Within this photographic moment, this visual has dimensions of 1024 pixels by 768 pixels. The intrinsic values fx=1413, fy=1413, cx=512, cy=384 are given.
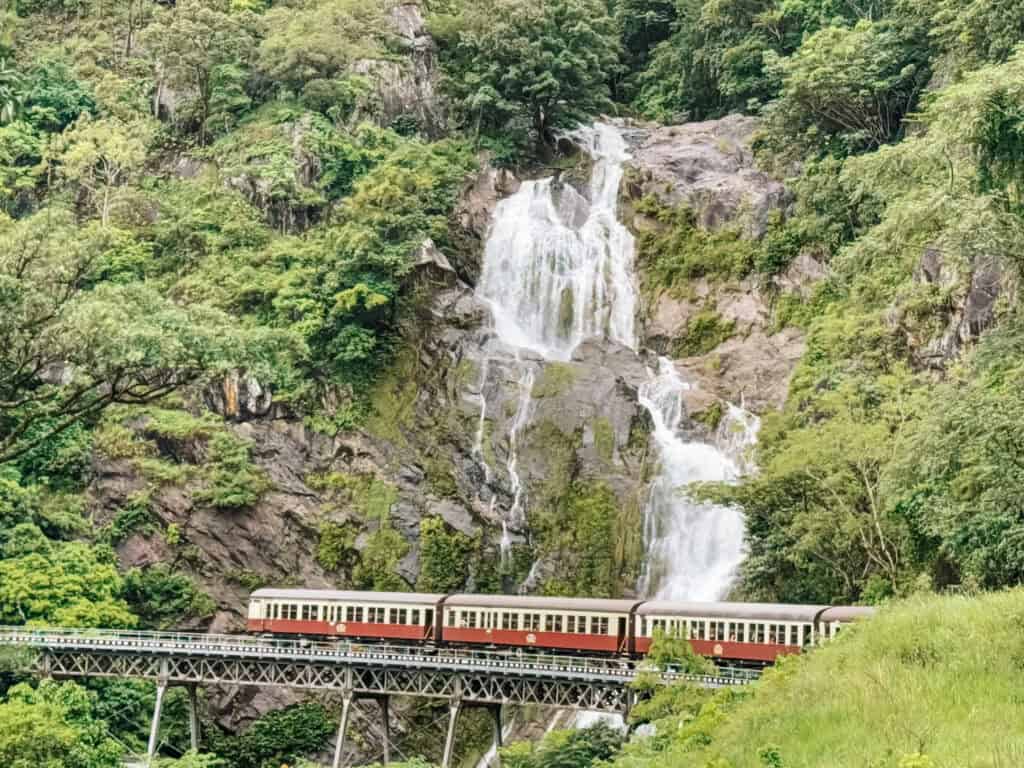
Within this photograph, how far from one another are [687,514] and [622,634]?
9.26m

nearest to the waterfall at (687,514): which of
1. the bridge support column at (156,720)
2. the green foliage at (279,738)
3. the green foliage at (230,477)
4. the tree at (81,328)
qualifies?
the green foliage at (279,738)

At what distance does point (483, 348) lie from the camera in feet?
168

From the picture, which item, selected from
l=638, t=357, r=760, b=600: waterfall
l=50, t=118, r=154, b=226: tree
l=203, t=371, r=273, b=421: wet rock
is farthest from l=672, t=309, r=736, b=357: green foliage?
l=50, t=118, r=154, b=226: tree

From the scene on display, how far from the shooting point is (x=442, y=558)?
148 feet

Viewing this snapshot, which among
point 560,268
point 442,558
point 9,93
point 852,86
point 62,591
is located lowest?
point 62,591

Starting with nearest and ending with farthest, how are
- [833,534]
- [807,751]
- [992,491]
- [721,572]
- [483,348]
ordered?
[807,751]
[992,491]
[833,534]
[721,572]
[483,348]

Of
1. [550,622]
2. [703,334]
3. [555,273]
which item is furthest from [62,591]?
[703,334]

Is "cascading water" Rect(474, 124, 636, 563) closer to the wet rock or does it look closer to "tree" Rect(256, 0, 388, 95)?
the wet rock

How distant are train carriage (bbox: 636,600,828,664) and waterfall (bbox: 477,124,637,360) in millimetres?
17925

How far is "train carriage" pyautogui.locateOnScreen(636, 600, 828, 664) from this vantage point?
32.2 m

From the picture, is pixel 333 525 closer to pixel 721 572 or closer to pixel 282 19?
pixel 721 572

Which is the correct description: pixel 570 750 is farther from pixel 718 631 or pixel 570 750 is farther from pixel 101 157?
pixel 101 157

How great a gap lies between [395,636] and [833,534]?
467 inches

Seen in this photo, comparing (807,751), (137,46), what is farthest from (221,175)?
(807,751)
